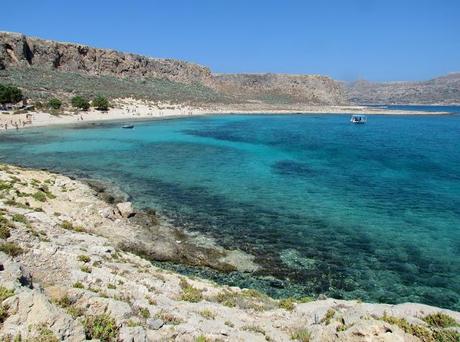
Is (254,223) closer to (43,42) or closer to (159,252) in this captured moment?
(159,252)

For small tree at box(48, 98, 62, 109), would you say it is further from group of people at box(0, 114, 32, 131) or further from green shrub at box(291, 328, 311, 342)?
green shrub at box(291, 328, 311, 342)

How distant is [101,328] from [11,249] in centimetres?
534

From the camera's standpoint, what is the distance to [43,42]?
109438 mm

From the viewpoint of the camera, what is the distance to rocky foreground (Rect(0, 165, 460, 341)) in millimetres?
7531

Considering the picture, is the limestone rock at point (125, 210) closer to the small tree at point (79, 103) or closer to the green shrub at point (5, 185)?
the green shrub at point (5, 185)

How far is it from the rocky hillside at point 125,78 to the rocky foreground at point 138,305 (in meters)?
76.5

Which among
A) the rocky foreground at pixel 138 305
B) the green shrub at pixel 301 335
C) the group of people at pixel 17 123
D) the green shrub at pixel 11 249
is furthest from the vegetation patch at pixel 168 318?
the group of people at pixel 17 123

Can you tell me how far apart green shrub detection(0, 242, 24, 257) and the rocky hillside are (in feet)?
255

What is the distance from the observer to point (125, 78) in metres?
130

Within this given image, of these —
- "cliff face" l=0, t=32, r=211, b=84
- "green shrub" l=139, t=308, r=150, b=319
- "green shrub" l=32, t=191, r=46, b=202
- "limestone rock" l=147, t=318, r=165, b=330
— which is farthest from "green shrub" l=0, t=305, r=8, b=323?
"cliff face" l=0, t=32, r=211, b=84

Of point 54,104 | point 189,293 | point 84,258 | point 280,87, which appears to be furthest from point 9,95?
point 280,87

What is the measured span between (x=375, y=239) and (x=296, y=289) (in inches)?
258

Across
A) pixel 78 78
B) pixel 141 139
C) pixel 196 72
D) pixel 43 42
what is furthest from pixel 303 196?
pixel 196 72

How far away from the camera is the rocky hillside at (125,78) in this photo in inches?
3784
